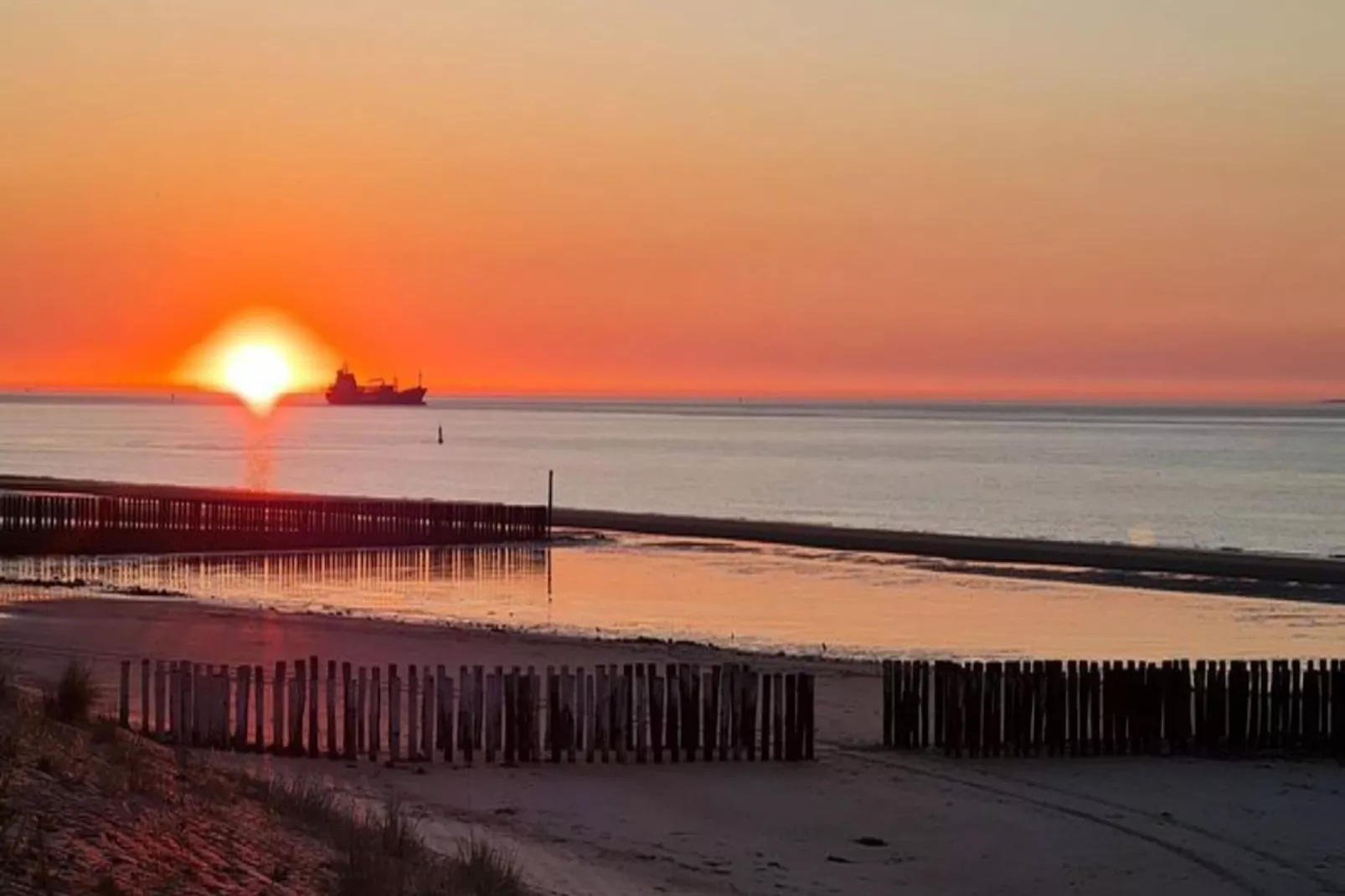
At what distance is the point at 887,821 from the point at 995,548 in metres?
37.5

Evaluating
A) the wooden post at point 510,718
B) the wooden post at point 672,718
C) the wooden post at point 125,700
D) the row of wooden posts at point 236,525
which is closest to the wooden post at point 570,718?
the wooden post at point 510,718

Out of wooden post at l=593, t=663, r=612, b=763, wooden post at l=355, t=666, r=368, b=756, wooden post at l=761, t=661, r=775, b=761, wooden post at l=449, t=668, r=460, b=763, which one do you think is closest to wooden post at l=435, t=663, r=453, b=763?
wooden post at l=449, t=668, r=460, b=763

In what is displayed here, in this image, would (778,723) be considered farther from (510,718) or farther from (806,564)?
(806,564)

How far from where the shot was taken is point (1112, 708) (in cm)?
1861

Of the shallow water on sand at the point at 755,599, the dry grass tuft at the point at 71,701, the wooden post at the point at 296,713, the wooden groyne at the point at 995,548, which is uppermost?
the dry grass tuft at the point at 71,701

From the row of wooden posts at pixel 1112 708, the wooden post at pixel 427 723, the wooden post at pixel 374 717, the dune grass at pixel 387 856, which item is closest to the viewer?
the dune grass at pixel 387 856

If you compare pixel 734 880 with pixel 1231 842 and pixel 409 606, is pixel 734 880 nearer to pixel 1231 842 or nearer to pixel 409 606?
pixel 1231 842

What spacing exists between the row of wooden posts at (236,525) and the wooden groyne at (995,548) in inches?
298

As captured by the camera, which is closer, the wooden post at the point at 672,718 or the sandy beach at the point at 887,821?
the sandy beach at the point at 887,821

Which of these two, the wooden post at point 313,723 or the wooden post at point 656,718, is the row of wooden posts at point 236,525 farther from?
the wooden post at point 656,718

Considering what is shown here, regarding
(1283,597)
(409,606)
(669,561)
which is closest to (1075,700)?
(409,606)

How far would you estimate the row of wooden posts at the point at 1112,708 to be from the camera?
18.3 m

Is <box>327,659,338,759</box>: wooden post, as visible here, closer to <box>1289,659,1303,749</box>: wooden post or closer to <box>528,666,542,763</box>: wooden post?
<box>528,666,542,763</box>: wooden post

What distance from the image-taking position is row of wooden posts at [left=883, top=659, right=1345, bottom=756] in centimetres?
1827
